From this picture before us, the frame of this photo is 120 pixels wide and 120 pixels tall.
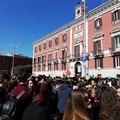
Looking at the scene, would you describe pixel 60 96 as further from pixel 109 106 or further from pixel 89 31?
pixel 89 31

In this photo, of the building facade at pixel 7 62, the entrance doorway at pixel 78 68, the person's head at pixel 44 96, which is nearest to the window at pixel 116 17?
the entrance doorway at pixel 78 68

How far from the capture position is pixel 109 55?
80.0ft

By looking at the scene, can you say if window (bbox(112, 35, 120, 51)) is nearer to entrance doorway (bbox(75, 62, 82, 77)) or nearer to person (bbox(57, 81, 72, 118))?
entrance doorway (bbox(75, 62, 82, 77))

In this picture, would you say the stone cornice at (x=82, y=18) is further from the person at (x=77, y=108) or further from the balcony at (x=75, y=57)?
the person at (x=77, y=108)

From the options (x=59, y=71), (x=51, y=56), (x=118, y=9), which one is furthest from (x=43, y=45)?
(x=118, y=9)

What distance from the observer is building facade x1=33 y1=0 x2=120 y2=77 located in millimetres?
23812

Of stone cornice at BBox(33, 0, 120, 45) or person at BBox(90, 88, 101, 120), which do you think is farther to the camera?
stone cornice at BBox(33, 0, 120, 45)

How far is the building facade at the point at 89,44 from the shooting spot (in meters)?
23.8

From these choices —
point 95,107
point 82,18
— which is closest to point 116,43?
point 82,18

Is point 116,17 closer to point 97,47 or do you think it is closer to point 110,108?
point 97,47

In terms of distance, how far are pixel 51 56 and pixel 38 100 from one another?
37.2 meters

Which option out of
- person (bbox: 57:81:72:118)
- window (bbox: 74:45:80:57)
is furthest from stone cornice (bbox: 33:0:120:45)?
person (bbox: 57:81:72:118)

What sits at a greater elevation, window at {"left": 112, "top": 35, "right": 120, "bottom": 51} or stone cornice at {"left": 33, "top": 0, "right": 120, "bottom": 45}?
stone cornice at {"left": 33, "top": 0, "right": 120, "bottom": 45}

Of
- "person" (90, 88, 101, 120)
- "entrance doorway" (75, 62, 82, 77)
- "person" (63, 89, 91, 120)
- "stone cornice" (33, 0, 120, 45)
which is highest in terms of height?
"stone cornice" (33, 0, 120, 45)
